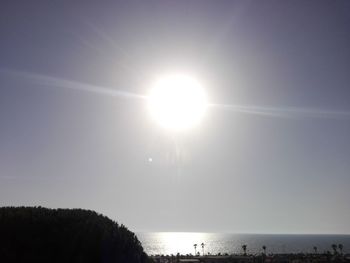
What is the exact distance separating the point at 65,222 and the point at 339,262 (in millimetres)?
65375

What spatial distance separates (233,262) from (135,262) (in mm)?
59135

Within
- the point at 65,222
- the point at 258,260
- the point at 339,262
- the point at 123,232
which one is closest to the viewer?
the point at 65,222

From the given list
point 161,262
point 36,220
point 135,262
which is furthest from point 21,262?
point 161,262

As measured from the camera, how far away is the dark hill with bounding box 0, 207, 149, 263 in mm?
22391

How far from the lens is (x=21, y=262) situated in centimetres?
2170

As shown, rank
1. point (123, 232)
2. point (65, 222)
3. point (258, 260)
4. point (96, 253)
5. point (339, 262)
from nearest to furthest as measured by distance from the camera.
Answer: point (96, 253) < point (65, 222) < point (123, 232) < point (339, 262) < point (258, 260)

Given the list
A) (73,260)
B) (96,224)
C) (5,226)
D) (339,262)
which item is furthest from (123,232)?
(339,262)

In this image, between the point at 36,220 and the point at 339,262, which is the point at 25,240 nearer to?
the point at 36,220

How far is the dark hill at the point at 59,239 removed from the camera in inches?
882

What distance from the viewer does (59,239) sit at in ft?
77.2

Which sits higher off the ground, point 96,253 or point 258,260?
point 258,260

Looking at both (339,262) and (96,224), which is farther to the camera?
(339,262)

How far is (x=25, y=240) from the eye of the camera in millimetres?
22938

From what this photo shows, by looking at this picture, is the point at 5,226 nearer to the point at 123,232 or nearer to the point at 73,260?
the point at 73,260
